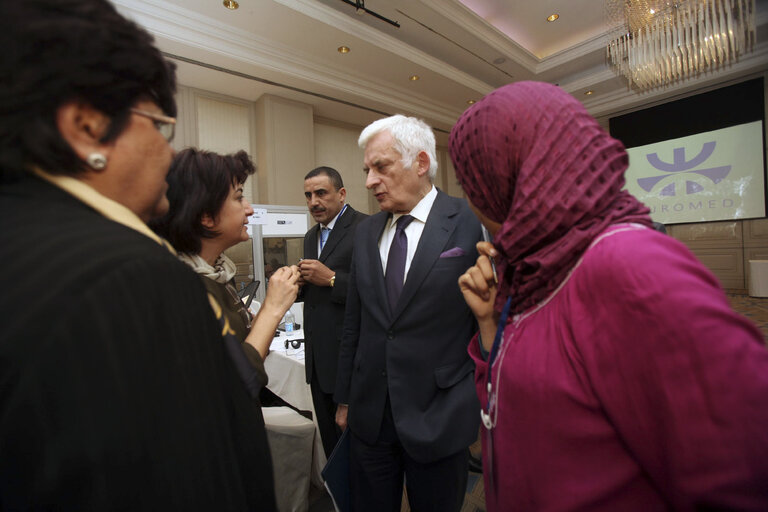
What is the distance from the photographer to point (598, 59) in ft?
19.1

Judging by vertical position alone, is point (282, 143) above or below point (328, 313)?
above

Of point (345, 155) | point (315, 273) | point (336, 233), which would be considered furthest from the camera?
point (345, 155)

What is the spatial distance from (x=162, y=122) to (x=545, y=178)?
673mm

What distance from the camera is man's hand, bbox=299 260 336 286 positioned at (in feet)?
6.28

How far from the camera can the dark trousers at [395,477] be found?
127cm

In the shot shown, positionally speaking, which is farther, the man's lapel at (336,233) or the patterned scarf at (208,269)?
the man's lapel at (336,233)

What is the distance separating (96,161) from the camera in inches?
18.6

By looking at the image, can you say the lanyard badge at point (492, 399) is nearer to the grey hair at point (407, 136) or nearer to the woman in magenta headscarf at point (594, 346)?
the woman in magenta headscarf at point (594, 346)

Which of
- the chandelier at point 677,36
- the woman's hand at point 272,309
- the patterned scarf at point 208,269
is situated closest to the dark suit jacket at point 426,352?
the woman's hand at point 272,309

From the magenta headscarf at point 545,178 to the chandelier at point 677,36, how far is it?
436 cm

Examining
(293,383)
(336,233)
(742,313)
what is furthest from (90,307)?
(742,313)

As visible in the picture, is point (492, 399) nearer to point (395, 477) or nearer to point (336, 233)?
point (395, 477)

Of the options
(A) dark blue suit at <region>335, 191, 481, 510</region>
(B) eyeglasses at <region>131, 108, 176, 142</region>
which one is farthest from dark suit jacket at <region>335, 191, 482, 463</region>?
(B) eyeglasses at <region>131, 108, 176, 142</region>

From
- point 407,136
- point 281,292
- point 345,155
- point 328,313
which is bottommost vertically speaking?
point 328,313
